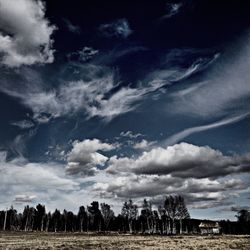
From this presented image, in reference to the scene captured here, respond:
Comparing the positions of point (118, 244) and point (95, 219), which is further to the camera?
point (95, 219)

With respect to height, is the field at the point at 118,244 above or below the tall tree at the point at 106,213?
below

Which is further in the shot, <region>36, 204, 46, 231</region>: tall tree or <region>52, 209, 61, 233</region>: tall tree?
<region>52, 209, 61, 233</region>: tall tree

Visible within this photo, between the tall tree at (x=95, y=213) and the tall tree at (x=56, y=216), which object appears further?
the tall tree at (x=56, y=216)

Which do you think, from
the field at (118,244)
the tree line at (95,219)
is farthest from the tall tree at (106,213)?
the field at (118,244)

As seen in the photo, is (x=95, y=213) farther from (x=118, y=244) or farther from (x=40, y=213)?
(x=118, y=244)

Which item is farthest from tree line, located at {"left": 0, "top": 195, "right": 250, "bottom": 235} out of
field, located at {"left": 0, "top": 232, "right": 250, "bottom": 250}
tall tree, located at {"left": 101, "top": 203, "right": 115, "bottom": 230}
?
field, located at {"left": 0, "top": 232, "right": 250, "bottom": 250}

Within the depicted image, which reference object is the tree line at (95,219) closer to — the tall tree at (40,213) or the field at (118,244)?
the tall tree at (40,213)

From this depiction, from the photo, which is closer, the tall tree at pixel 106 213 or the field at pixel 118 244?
the field at pixel 118 244

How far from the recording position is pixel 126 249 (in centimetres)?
2980

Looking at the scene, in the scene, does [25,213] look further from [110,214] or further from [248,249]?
[248,249]

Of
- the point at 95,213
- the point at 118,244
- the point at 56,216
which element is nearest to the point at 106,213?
the point at 95,213

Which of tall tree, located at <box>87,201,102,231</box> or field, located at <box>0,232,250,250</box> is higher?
tall tree, located at <box>87,201,102,231</box>

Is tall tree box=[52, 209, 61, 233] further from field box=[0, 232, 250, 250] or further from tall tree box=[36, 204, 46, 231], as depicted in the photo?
field box=[0, 232, 250, 250]

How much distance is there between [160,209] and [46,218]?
59.5 m
